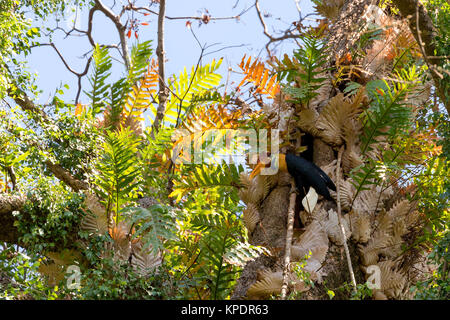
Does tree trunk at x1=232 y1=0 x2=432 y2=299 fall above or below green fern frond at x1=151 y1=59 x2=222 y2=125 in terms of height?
below

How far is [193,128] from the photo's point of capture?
463 centimetres

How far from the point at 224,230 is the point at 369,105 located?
181 centimetres

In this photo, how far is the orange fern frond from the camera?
507cm

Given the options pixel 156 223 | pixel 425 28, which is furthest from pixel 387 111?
pixel 156 223

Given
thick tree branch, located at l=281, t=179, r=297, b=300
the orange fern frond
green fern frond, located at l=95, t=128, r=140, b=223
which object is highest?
the orange fern frond

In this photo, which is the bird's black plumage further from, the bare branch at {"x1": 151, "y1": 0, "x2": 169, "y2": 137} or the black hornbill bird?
the bare branch at {"x1": 151, "y1": 0, "x2": 169, "y2": 137}

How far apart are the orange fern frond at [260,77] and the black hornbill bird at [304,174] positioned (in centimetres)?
79

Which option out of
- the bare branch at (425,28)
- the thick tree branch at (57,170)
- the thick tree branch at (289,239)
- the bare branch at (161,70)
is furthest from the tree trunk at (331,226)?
the thick tree branch at (57,170)

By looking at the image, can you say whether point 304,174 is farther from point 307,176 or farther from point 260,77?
point 260,77

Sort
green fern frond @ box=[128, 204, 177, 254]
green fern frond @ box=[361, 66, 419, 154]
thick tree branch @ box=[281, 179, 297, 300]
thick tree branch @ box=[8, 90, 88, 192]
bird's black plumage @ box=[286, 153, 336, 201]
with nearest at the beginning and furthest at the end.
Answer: green fern frond @ box=[128, 204, 177, 254] < thick tree branch @ box=[281, 179, 297, 300] < green fern frond @ box=[361, 66, 419, 154] < bird's black plumage @ box=[286, 153, 336, 201] < thick tree branch @ box=[8, 90, 88, 192]

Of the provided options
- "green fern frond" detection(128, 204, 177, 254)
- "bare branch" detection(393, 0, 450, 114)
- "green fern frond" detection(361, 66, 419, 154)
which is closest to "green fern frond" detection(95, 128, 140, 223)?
"green fern frond" detection(128, 204, 177, 254)

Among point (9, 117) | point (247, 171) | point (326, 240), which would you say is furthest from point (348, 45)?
point (9, 117)

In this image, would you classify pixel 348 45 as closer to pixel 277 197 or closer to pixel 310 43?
pixel 310 43

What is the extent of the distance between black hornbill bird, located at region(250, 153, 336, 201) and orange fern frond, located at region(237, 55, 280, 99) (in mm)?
787
